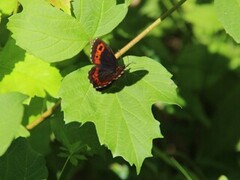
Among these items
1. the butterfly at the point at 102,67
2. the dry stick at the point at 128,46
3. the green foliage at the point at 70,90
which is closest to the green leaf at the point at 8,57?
the green foliage at the point at 70,90

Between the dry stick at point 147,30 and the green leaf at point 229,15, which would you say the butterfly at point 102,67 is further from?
the green leaf at point 229,15

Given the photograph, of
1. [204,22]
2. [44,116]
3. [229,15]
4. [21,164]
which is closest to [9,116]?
[21,164]

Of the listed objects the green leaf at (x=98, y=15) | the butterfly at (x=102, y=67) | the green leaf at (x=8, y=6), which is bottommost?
the butterfly at (x=102, y=67)

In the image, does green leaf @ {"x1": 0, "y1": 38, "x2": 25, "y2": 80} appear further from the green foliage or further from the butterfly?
the butterfly

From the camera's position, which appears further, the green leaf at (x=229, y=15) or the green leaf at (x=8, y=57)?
the green leaf at (x=8, y=57)

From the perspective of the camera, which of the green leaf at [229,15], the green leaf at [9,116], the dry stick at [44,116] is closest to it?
the green leaf at [9,116]

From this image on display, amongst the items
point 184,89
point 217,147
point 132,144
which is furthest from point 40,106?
point 217,147

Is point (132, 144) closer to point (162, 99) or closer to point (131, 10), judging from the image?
point (162, 99)

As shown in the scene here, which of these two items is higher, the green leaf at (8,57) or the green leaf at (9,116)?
the green leaf at (9,116)
